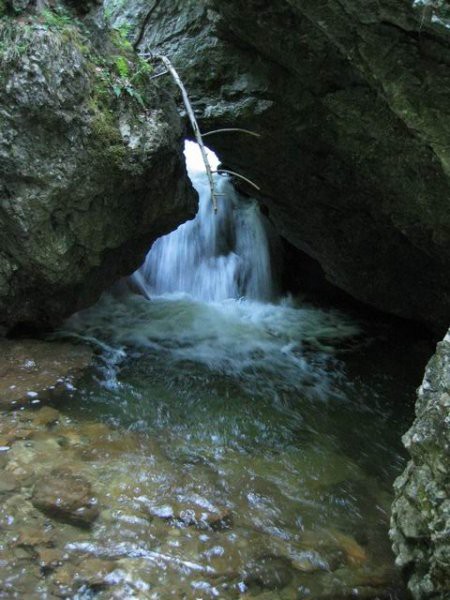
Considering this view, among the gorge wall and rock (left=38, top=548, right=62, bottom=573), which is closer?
the gorge wall

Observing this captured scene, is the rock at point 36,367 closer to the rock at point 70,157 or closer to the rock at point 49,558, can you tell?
the rock at point 70,157

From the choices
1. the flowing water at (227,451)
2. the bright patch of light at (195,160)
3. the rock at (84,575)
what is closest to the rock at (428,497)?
the flowing water at (227,451)

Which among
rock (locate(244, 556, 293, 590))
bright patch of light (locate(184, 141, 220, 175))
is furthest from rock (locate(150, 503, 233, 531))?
bright patch of light (locate(184, 141, 220, 175))

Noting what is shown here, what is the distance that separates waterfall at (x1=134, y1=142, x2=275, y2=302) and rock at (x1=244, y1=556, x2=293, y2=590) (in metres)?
6.30

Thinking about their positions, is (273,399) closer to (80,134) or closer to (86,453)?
(86,453)

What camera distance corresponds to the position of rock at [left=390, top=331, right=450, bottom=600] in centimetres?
248

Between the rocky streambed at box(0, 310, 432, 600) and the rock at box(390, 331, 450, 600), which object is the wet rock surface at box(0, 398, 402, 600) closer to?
the rocky streambed at box(0, 310, 432, 600)

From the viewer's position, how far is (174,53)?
6633 mm

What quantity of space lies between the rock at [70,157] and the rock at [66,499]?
259cm

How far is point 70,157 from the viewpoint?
497 cm

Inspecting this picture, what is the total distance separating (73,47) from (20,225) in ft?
5.76

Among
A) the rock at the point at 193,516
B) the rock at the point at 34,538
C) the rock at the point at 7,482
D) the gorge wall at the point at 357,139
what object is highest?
the gorge wall at the point at 357,139

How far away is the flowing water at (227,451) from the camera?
3010 millimetres

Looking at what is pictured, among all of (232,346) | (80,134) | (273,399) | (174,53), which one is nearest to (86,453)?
(273,399)
